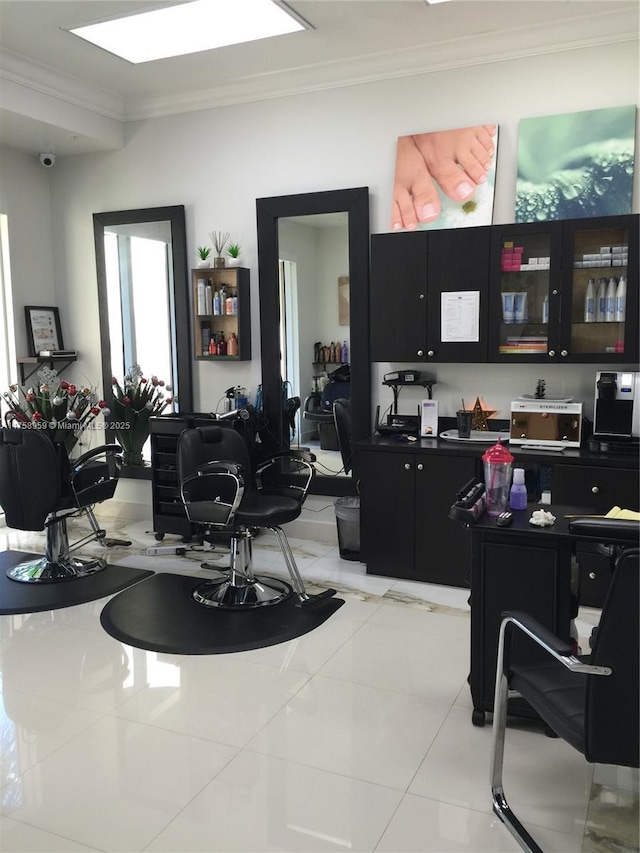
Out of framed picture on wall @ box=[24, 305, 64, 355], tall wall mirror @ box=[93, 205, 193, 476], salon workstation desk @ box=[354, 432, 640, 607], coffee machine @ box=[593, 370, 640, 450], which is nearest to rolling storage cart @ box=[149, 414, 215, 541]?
tall wall mirror @ box=[93, 205, 193, 476]

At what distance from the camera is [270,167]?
15.6 feet

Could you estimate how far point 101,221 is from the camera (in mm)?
5445

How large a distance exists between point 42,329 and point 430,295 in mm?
3163

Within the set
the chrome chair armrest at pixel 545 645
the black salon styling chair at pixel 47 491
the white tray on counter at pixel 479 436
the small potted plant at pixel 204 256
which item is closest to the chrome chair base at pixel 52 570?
the black salon styling chair at pixel 47 491

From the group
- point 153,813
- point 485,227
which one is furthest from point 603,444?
point 153,813

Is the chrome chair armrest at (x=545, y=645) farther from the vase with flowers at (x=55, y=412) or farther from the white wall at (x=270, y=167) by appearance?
the vase with flowers at (x=55, y=412)

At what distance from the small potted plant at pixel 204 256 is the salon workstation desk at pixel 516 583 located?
10.1 ft

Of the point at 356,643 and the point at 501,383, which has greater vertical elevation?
the point at 501,383

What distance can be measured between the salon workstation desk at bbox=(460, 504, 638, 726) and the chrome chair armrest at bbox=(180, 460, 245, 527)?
1.40 metres

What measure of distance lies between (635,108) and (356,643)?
10.1 ft

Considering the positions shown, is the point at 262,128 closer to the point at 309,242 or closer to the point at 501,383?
the point at 309,242

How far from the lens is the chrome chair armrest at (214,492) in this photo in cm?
352

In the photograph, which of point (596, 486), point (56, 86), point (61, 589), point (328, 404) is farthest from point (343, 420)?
point (56, 86)

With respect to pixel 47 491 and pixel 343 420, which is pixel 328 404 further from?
pixel 47 491
